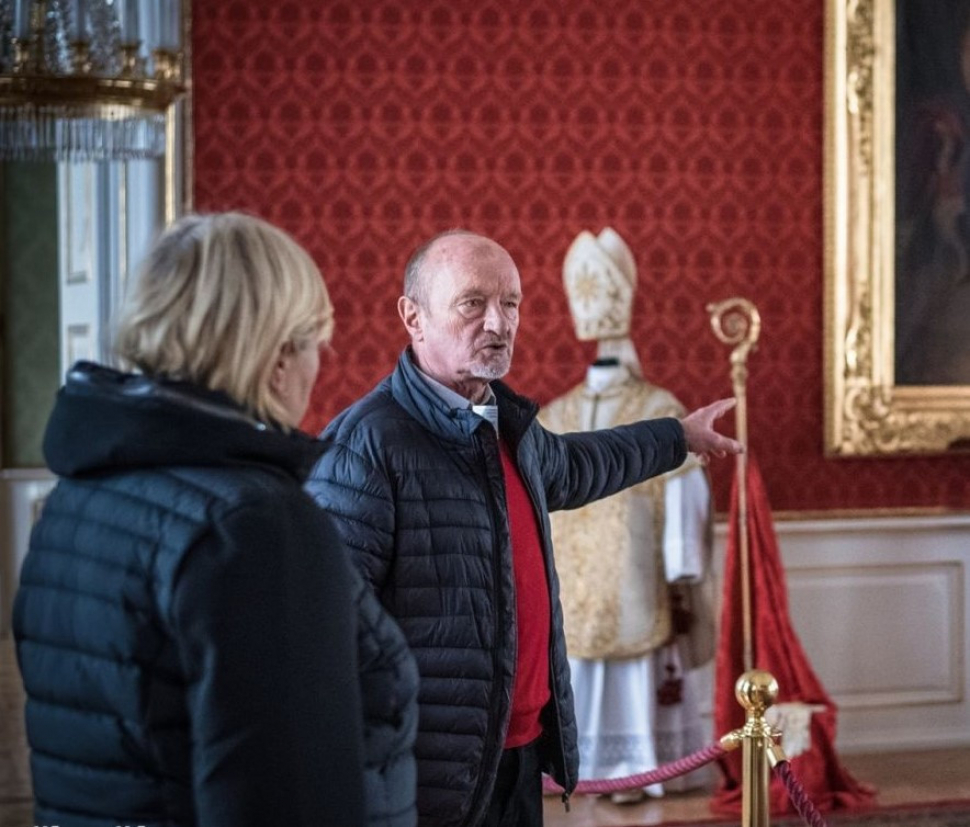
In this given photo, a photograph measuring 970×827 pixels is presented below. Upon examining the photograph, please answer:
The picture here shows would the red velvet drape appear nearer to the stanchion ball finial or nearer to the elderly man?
the stanchion ball finial

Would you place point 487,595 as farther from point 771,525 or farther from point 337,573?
point 771,525

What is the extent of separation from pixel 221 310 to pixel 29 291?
854 cm

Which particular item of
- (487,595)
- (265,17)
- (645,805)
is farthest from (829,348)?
(487,595)

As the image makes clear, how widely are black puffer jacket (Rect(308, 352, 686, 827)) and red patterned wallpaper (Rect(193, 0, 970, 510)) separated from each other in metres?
3.27

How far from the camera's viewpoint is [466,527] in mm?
2771

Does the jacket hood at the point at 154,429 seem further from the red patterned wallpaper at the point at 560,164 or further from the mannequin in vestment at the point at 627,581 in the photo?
the red patterned wallpaper at the point at 560,164

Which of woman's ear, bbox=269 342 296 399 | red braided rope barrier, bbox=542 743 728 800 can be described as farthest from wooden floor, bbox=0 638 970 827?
woman's ear, bbox=269 342 296 399

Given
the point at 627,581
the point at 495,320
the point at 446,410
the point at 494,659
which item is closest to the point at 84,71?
the point at 495,320

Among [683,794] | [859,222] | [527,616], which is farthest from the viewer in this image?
[859,222]

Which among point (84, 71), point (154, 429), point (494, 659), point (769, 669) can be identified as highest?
point (84, 71)

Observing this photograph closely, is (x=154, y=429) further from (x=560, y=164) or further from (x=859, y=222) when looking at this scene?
(x=859, y=222)

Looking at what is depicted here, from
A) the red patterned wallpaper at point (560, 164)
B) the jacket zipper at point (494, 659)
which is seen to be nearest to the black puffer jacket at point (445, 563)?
the jacket zipper at point (494, 659)

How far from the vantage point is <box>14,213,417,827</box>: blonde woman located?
159 cm

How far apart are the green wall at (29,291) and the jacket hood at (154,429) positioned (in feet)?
27.5
